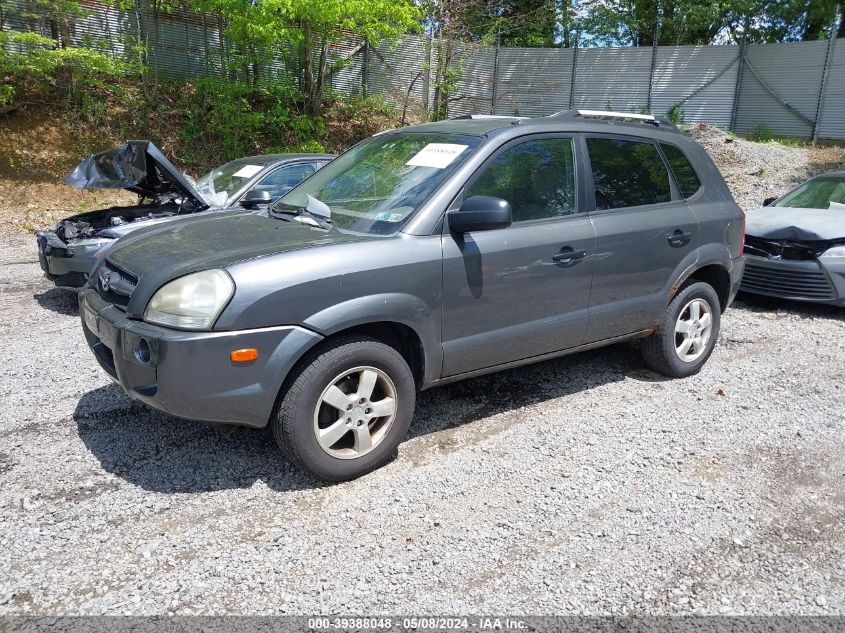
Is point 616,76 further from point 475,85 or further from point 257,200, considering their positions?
point 257,200

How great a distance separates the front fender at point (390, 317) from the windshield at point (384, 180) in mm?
432

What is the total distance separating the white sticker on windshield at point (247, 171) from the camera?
24.3 feet

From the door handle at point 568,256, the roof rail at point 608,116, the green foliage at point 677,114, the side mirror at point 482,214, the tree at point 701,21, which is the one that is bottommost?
the door handle at point 568,256

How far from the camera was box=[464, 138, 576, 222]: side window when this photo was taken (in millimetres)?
4008

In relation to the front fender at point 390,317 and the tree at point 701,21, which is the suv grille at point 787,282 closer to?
the front fender at point 390,317

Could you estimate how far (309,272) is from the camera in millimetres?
3277

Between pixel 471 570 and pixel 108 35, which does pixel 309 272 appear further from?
pixel 108 35

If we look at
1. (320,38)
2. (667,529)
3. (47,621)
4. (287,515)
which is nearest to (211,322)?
(287,515)

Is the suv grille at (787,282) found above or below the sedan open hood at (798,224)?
below

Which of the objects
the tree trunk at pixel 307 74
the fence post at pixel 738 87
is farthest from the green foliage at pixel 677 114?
the tree trunk at pixel 307 74

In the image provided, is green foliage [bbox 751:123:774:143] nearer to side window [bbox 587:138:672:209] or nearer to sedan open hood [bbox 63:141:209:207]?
side window [bbox 587:138:672:209]

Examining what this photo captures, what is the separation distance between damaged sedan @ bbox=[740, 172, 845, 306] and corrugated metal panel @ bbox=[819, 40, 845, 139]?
11.5 meters

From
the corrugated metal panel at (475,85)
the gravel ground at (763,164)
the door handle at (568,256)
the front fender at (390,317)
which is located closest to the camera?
the front fender at (390,317)

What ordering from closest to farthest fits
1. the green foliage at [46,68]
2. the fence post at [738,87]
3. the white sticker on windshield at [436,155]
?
1. the white sticker on windshield at [436,155]
2. the green foliage at [46,68]
3. the fence post at [738,87]
